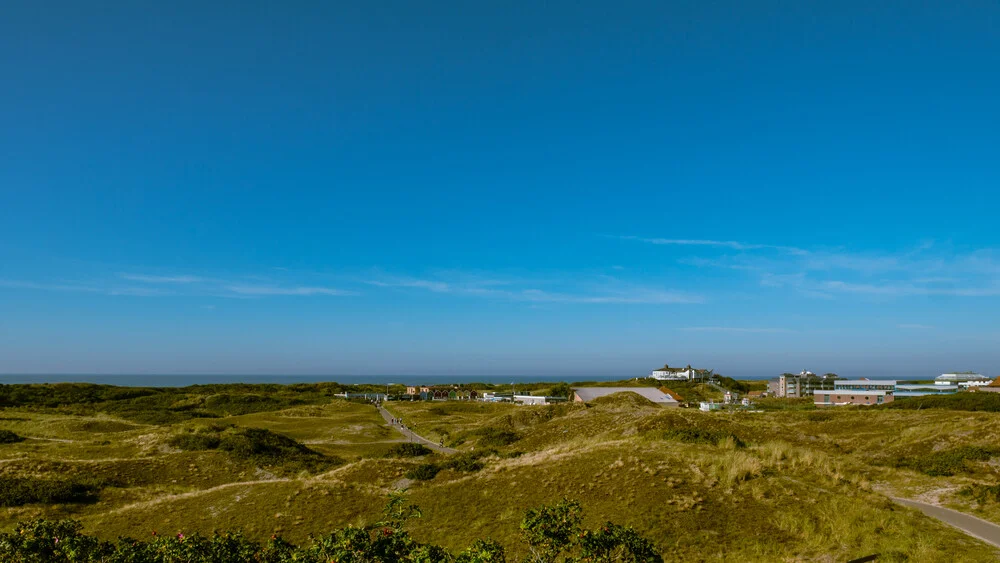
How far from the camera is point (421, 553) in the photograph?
959 cm

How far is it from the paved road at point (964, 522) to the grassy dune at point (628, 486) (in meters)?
1.01

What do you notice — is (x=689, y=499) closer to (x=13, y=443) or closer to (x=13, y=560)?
(x=13, y=560)

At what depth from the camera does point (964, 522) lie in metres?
21.0

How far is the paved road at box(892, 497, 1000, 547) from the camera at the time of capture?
18.9 meters

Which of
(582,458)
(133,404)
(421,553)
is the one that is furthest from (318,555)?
A: (133,404)

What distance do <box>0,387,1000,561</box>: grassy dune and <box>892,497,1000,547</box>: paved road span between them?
1.01 metres

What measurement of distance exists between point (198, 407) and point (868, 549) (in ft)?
393

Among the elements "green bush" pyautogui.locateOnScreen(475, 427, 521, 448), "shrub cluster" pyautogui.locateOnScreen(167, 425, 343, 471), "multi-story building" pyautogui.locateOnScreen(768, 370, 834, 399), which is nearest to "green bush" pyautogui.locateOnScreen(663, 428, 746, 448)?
"green bush" pyautogui.locateOnScreen(475, 427, 521, 448)

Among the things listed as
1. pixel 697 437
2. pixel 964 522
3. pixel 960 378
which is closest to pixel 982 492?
pixel 964 522

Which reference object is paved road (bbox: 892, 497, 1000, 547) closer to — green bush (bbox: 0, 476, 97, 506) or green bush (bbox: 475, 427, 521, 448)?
green bush (bbox: 475, 427, 521, 448)

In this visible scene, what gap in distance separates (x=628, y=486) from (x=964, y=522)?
13661 millimetres

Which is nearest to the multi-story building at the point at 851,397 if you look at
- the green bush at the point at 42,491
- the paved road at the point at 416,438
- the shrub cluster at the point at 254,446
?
the paved road at the point at 416,438

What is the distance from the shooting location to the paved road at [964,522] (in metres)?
18.9

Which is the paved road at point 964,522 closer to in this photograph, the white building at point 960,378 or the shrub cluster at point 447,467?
the shrub cluster at point 447,467
